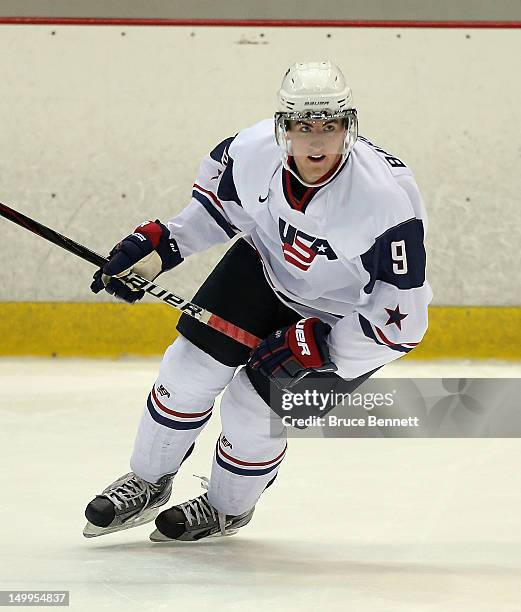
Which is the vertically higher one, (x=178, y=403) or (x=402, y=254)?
(x=402, y=254)

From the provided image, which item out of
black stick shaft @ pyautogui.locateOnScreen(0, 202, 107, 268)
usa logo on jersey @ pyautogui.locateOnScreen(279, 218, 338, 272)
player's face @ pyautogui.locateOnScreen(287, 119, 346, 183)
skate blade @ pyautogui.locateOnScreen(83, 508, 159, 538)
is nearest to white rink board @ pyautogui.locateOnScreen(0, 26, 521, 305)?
black stick shaft @ pyautogui.locateOnScreen(0, 202, 107, 268)

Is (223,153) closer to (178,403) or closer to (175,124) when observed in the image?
(178,403)

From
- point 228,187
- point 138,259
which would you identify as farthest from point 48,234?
point 228,187

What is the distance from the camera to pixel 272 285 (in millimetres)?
2627

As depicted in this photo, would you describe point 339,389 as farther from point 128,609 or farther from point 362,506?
point 128,609

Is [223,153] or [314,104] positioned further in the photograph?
[223,153]

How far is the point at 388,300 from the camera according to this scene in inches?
91.1

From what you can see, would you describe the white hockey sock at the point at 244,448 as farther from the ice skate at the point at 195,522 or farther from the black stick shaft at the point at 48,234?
the black stick shaft at the point at 48,234

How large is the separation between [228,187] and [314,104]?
1.25 feet

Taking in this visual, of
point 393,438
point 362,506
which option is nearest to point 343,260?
point 362,506

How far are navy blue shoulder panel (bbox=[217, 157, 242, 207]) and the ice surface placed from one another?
764 millimetres

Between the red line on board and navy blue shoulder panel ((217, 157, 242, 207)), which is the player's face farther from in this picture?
the red line on board

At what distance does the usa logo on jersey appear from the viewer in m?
2.43

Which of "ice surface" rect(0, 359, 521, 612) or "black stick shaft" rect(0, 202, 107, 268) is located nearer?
"ice surface" rect(0, 359, 521, 612)
